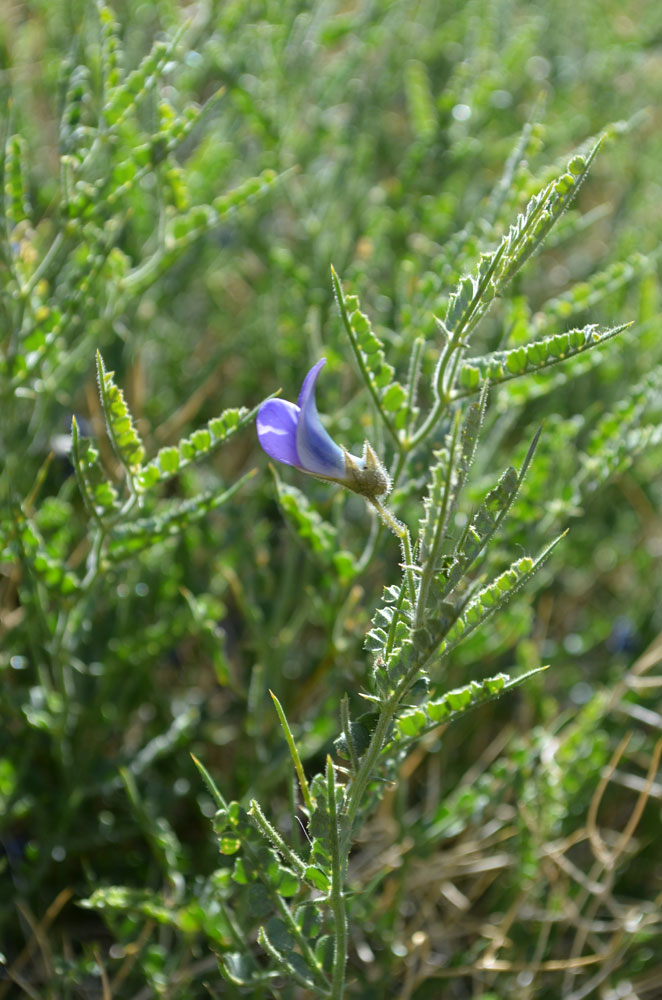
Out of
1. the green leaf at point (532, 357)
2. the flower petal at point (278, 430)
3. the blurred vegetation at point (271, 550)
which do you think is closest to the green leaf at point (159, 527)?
the blurred vegetation at point (271, 550)

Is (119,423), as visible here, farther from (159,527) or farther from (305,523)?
(305,523)

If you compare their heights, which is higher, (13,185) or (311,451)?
(13,185)

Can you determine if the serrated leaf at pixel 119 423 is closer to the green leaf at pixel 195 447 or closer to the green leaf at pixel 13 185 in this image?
the green leaf at pixel 195 447

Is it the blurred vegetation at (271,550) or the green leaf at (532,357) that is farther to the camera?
the blurred vegetation at (271,550)

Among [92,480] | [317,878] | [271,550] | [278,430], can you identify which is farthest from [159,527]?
[271,550]

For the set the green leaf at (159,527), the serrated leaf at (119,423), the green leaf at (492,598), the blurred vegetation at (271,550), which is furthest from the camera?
the blurred vegetation at (271,550)

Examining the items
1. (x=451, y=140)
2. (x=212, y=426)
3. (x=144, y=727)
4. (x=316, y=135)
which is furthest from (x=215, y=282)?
(x=212, y=426)

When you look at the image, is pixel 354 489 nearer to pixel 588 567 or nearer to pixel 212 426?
pixel 212 426
